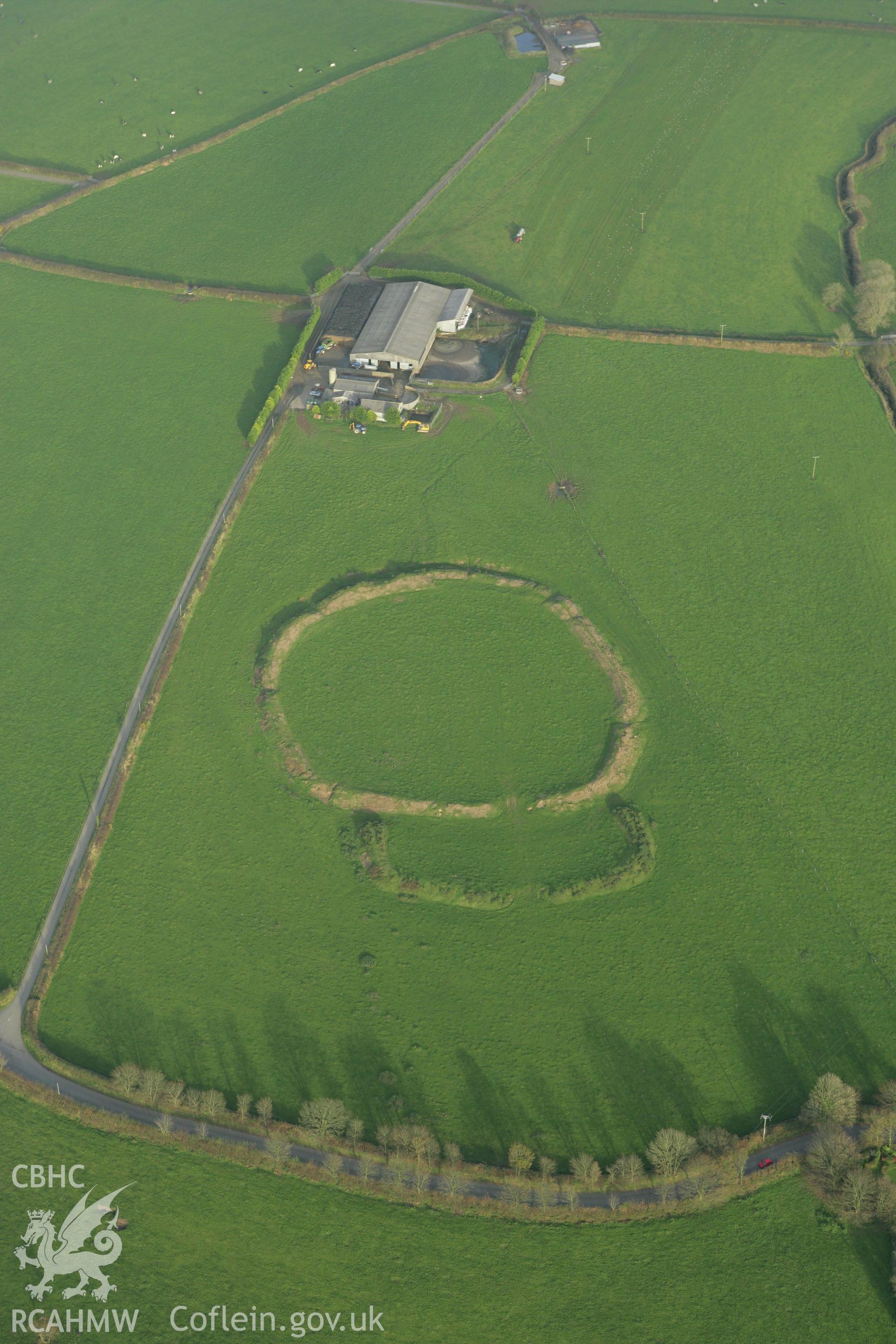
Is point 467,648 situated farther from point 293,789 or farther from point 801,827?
point 801,827

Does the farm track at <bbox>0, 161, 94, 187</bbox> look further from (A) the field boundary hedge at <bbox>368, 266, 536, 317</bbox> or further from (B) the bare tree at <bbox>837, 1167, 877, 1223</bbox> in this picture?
(B) the bare tree at <bbox>837, 1167, 877, 1223</bbox>

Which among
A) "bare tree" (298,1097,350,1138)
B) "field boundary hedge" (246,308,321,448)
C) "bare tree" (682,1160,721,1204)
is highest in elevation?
"field boundary hedge" (246,308,321,448)

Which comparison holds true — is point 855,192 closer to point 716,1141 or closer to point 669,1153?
point 716,1141

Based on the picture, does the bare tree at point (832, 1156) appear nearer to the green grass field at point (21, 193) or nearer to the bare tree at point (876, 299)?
the bare tree at point (876, 299)

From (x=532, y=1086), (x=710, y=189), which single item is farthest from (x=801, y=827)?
(x=710, y=189)

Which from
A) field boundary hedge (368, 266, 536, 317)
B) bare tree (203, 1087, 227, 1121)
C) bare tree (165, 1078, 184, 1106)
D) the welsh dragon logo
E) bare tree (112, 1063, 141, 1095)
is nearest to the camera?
the welsh dragon logo

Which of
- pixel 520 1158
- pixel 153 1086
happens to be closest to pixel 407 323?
pixel 153 1086

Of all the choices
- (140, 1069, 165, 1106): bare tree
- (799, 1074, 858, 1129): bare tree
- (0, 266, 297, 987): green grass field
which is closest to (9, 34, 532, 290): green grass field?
(0, 266, 297, 987): green grass field
